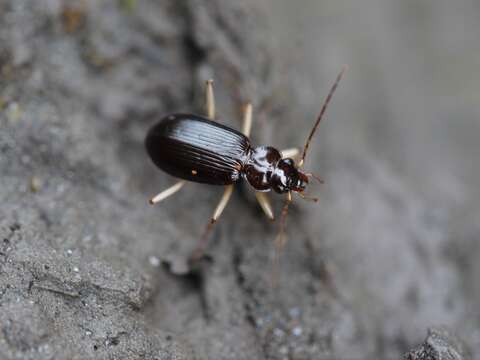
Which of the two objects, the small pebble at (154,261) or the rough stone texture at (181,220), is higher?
the rough stone texture at (181,220)

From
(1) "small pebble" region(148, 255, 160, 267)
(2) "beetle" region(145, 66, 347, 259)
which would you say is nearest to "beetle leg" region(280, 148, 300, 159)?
(2) "beetle" region(145, 66, 347, 259)

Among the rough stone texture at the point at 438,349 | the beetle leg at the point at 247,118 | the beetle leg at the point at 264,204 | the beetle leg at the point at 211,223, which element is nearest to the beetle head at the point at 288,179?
the beetle leg at the point at 264,204

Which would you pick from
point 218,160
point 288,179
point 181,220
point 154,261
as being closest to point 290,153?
point 288,179

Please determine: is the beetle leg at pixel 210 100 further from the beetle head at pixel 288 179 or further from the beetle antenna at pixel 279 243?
the beetle antenna at pixel 279 243

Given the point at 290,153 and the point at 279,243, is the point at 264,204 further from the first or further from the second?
the point at 290,153

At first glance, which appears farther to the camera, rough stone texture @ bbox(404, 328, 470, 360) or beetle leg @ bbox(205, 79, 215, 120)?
beetle leg @ bbox(205, 79, 215, 120)

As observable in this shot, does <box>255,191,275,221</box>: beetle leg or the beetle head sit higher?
the beetle head

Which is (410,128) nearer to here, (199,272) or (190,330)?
(199,272)

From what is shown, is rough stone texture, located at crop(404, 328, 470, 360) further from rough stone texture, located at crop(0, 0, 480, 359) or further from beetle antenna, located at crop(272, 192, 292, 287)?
beetle antenna, located at crop(272, 192, 292, 287)
